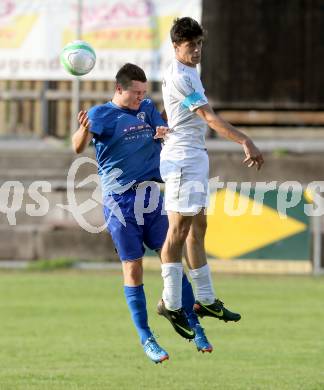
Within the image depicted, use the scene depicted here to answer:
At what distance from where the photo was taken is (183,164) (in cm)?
1120

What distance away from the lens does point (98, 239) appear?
73.8 feet

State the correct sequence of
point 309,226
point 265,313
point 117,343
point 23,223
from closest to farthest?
point 117,343
point 265,313
point 309,226
point 23,223

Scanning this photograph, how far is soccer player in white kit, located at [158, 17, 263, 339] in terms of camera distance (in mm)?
10961

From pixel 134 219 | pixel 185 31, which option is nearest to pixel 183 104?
pixel 185 31

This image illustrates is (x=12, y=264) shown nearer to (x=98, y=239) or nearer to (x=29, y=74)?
(x=98, y=239)

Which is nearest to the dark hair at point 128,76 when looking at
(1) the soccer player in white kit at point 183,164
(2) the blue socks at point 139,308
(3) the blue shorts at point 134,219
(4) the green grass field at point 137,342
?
(1) the soccer player in white kit at point 183,164

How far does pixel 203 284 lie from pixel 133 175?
1118 millimetres

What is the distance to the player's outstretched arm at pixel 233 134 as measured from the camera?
10289 mm

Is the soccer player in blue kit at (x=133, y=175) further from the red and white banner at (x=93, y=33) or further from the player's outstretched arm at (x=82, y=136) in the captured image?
the red and white banner at (x=93, y=33)

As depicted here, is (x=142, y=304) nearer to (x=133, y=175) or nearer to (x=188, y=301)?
(x=188, y=301)

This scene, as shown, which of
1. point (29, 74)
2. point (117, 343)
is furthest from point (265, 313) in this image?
point (29, 74)

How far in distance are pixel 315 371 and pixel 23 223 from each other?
36.9 feet

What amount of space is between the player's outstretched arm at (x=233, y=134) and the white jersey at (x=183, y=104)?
0.36 ft

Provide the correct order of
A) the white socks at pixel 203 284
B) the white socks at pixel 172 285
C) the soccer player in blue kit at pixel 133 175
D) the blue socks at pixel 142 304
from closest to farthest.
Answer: the white socks at pixel 172 285, the soccer player in blue kit at pixel 133 175, the white socks at pixel 203 284, the blue socks at pixel 142 304
